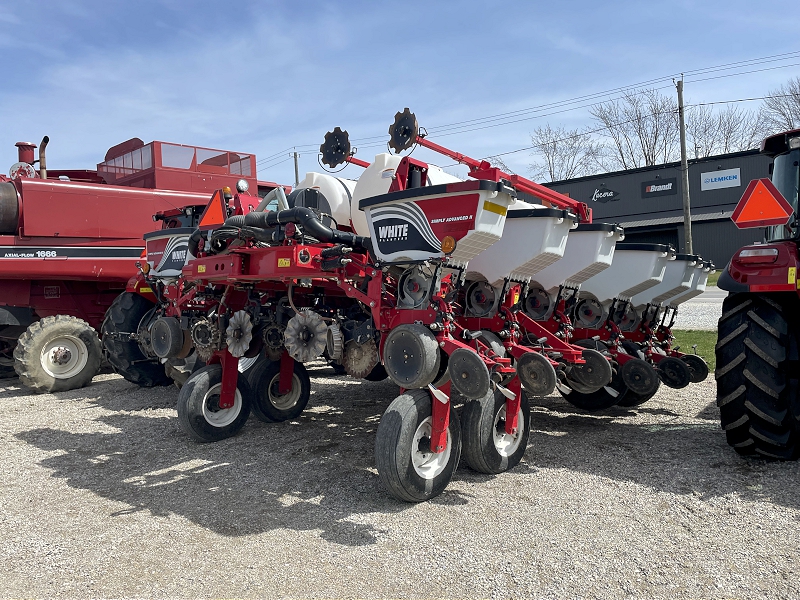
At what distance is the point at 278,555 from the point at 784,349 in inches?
135

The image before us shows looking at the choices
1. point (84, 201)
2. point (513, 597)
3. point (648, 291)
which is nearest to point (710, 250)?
point (648, 291)

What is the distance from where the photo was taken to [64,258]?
8453 millimetres

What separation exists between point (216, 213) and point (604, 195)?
28.8 metres

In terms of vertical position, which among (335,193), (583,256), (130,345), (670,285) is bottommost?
(130,345)

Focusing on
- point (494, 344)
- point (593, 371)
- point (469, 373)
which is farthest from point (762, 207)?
point (469, 373)

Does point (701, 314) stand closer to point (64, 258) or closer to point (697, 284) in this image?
point (697, 284)

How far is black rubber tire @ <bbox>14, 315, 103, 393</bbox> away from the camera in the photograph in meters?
7.75

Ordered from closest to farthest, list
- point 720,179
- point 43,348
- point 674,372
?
point 674,372 < point 43,348 < point 720,179

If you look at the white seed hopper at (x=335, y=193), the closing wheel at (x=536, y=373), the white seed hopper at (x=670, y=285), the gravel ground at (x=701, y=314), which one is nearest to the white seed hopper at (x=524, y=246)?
the closing wheel at (x=536, y=373)

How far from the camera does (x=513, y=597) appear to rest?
2779mm

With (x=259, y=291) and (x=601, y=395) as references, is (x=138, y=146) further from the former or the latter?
(x=601, y=395)

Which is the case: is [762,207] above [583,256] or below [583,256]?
above

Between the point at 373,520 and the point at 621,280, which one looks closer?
the point at 373,520

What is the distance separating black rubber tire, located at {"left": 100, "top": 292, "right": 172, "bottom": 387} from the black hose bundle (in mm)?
3512
